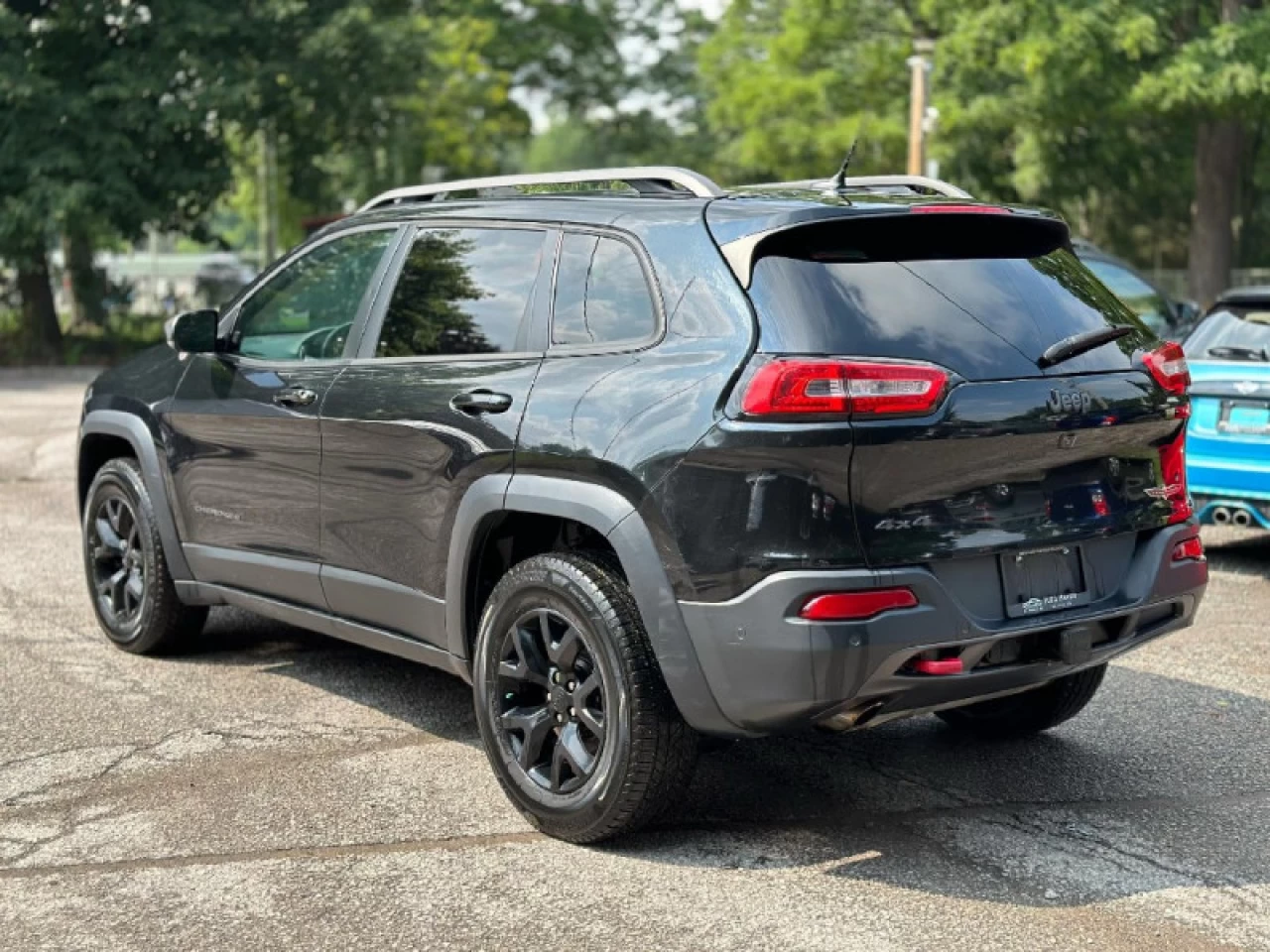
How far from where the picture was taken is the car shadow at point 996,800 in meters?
4.64

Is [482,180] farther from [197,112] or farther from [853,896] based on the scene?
[197,112]

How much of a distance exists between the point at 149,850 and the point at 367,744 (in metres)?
1.17

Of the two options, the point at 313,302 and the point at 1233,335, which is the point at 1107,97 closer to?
the point at 1233,335

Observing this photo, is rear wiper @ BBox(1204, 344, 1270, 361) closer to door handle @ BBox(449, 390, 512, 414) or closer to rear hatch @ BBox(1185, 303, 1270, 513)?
rear hatch @ BBox(1185, 303, 1270, 513)

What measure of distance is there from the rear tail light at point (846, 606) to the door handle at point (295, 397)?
2275 millimetres

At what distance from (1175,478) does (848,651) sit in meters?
1.38

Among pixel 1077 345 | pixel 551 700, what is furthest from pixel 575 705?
pixel 1077 345

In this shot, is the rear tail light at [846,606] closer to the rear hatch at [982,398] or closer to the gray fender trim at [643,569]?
the rear hatch at [982,398]

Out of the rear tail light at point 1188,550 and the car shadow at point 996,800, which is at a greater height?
the rear tail light at point 1188,550

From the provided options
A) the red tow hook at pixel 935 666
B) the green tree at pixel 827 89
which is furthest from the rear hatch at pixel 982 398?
the green tree at pixel 827 89

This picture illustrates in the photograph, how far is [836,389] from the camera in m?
4.32

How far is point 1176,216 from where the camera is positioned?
43.8 meters

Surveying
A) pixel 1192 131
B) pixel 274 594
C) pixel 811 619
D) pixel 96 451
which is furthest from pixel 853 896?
pixel 1192 131

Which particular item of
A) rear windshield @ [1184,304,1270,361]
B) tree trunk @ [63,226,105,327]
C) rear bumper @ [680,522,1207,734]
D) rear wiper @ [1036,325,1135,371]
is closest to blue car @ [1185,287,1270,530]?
rear windshield @ [1184,304,1270,361]
